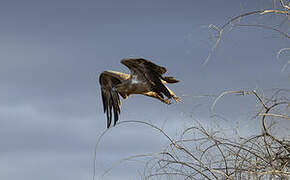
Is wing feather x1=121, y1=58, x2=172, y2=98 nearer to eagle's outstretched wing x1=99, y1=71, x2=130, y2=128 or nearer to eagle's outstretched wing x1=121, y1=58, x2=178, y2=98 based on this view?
eagle's outstretched wing x1=121, y1=58, x2=178, y2=98

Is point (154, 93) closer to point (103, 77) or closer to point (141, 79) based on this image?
point (141, 79)

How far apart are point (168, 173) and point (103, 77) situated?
6.57ft

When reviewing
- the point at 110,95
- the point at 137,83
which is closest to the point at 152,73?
the point at 137,83

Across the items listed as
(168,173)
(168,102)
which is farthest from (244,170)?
(168,102)

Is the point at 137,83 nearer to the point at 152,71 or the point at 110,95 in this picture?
the point at 152,71

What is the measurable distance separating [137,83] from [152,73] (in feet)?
0.88

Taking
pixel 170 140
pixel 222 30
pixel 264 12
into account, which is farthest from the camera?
pixel 170 140

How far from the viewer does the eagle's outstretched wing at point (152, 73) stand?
3.43m

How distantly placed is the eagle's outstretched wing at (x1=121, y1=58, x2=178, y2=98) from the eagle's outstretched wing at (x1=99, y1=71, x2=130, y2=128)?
23cm

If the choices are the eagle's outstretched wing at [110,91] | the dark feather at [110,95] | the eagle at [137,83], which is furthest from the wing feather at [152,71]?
the dark feather at [110,95]

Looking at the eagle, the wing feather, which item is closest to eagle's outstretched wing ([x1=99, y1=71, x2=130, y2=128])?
the eagle

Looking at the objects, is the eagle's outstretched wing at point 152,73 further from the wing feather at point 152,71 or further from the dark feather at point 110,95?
the dark feather at point 110,95

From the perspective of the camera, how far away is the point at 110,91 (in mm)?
4406

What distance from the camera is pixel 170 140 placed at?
2.63 meters
